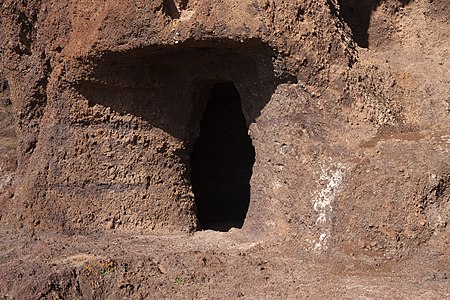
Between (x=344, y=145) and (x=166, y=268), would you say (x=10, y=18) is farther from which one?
(x=344, y=145)

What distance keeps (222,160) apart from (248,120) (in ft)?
5.50

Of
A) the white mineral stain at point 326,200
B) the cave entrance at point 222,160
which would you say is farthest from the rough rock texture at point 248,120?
the cave entrance at point 222,160

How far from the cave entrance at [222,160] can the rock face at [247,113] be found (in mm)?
1029

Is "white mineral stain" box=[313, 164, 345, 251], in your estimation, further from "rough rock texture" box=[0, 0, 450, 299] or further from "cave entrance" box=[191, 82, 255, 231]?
"cave entrance" box=[191, 82, 255, 231]

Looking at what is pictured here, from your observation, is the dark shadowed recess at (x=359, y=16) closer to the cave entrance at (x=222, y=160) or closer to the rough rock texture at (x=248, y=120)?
the rough rock texture at (x=248, y=120)

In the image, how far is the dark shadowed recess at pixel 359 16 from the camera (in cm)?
529

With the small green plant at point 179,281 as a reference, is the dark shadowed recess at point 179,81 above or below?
above

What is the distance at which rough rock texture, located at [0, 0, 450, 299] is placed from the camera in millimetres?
3906

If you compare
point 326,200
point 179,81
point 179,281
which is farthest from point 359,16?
point 179,281

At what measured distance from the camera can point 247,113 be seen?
4.77 meters

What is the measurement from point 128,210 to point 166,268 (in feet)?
3.66

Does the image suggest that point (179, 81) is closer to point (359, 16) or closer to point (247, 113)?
point (247, 113)

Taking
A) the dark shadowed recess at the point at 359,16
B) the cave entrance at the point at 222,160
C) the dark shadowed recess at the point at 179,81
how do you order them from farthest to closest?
the cave entrance at the point at 222,160
the dark shadowed recess at the point at 359,16
the dark shadowed recess at the point at 179,81

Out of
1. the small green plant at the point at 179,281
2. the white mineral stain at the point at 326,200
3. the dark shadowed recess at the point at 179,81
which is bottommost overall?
the small green plant at the point at 179,281
